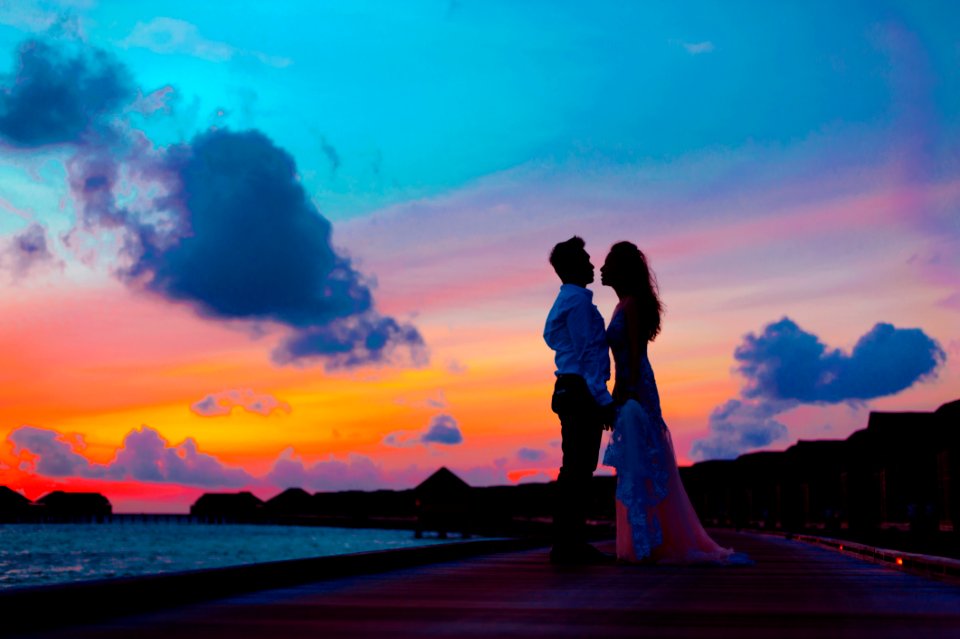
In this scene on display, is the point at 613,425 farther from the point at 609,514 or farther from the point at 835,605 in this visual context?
the point at 609,514

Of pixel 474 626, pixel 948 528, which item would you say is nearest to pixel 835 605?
pixel 474 626

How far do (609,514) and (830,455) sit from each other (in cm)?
7417

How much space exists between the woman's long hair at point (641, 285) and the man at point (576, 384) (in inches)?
13.2

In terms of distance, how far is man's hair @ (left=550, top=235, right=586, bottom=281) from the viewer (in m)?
7.65

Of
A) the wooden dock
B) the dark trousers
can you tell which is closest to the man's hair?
the dark trousers

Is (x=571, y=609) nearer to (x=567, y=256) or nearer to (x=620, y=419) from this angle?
(x=567, y=256)

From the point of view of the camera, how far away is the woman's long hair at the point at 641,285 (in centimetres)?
784

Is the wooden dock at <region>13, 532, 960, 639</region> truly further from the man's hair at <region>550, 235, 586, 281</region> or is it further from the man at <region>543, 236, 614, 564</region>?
the man's hair at <region>550, 235, 586, 281</region>

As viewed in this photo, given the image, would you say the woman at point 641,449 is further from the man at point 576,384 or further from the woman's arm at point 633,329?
the man at point 576,384

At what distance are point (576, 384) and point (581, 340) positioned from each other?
285mm

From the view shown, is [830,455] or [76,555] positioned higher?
[830,455]

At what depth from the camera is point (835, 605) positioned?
4.65m

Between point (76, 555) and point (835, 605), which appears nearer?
point (835, 605)

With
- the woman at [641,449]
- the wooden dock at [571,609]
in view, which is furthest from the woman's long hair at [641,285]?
the wooden dock at [571,609]
